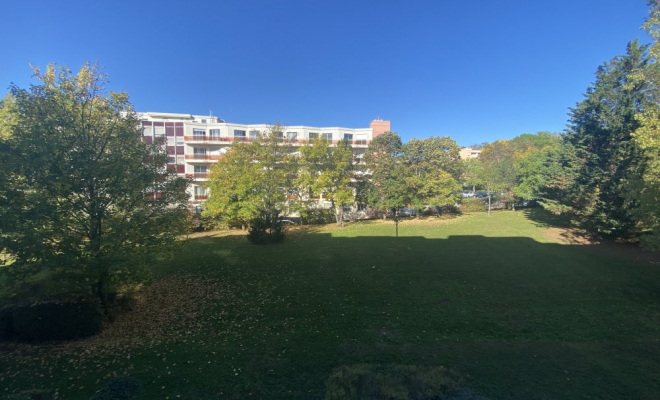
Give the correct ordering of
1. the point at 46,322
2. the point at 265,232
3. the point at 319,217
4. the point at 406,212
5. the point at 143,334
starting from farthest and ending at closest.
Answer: the point at 406,212 → the point at 319,217 → the point at 265,232 → the point at 143,334 → the point at 46,322

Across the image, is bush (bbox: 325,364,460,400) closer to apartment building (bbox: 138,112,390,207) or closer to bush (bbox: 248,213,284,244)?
bush (bbox: 248,213,284,244)

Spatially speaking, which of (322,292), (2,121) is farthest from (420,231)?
(2,121)

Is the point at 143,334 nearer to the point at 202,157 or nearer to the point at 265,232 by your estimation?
the point at 265,232

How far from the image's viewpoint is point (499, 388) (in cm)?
619

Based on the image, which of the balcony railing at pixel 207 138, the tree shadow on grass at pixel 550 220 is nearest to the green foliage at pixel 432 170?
the tree shadow on grass at pixel 550 220

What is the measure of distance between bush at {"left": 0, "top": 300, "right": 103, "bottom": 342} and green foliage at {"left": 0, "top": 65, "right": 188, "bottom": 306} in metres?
0.74

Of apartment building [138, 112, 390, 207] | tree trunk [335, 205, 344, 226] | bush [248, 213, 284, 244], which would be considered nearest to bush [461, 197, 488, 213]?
apartment building [138, 112, 390, 207]

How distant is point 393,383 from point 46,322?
34.3ft

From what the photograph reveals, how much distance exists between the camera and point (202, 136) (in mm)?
45281

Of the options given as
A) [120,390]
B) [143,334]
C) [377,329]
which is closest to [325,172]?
[377,329]

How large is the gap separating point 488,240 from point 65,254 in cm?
2468

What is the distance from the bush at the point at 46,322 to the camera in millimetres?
8586

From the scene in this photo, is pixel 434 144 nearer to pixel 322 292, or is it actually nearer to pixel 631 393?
pixel 322 292

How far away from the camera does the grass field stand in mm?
6625
